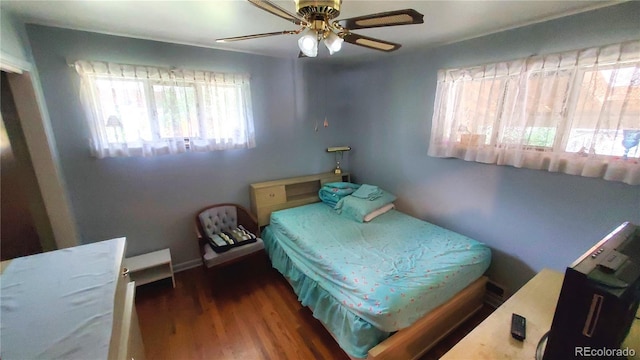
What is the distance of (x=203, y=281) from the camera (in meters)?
2.49

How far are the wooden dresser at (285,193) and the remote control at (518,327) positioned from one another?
232 cm

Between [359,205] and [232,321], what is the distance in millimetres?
1631

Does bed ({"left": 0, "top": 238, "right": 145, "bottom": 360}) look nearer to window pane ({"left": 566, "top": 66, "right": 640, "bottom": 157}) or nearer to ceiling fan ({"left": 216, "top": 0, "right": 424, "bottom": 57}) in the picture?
ceiling fan ({"left": 216, "top": 0, "right": 424, "bottom": 57})

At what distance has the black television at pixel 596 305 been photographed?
2.35ft

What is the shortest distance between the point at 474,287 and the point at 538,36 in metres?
1.97

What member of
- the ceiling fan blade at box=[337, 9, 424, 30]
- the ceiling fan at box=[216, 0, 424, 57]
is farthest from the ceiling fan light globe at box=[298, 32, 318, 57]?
the ceiling fan blade at box=[337, 9, 424, 30]

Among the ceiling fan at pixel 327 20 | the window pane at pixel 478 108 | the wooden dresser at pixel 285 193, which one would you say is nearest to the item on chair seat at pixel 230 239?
the wooden dresser at pixel 285 193

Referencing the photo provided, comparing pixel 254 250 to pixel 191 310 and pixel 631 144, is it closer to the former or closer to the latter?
pixel 191 310

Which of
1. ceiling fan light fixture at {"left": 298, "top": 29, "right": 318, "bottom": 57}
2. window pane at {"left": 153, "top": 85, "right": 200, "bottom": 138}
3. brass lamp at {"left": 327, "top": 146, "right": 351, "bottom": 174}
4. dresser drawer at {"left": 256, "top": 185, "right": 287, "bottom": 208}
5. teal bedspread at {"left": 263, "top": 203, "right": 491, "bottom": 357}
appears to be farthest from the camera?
Answer: brass lamp at {"left": 327, "top": 146, "right": 351, "bottom": 174}

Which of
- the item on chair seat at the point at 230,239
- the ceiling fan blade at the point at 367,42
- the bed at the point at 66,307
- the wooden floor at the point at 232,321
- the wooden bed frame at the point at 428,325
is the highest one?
the ceiling fan blade at the point at 367,42

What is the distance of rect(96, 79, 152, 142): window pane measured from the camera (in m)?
2.04

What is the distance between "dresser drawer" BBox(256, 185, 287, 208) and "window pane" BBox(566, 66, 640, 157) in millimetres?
2631

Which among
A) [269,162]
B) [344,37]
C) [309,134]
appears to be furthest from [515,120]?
[269,162]

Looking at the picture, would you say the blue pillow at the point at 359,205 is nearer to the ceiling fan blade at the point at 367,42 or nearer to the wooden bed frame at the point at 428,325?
the wooden bed frame at the point at 428,325
